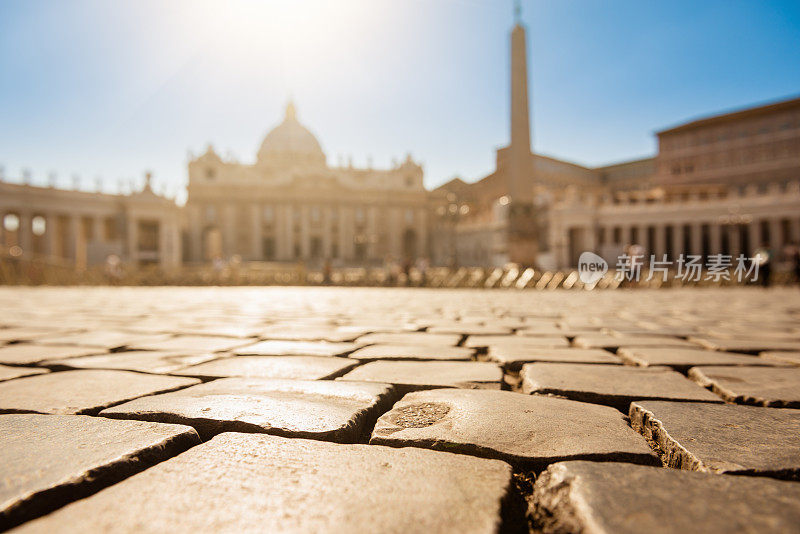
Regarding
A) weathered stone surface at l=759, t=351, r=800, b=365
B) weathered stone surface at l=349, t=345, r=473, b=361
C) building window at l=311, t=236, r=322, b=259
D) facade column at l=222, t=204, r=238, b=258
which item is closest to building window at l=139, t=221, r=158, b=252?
facade column at l=222, t=204, r=238, b=258

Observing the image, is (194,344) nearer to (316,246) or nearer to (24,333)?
(24,333)

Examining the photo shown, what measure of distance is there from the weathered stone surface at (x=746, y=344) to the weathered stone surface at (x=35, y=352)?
3.79 meters

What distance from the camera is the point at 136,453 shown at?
1.08 meters

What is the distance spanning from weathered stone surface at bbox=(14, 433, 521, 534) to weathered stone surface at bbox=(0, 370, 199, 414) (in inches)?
29.7

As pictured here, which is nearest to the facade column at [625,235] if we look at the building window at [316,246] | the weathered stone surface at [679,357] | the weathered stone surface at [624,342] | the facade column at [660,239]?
the facade column at [660,239]

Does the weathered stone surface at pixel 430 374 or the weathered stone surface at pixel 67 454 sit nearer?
the weathered stone surface at pixel 67 454

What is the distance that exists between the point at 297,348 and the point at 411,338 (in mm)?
836

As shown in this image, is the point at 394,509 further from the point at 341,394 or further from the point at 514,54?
the point at 514,54

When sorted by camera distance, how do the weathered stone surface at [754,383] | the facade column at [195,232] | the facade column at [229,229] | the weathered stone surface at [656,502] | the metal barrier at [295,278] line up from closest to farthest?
the weathered stone surface at [656,502] → the weathered stone surface at [754,383] → the metal barrier at [295,278] → the facade column at [195,232] → the facade column at [229,229]

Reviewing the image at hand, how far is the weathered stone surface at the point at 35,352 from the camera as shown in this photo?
8.36ft

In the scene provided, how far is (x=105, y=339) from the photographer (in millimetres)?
3463

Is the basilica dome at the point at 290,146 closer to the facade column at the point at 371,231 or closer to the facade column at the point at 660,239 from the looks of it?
the facade column at the point at 371,231

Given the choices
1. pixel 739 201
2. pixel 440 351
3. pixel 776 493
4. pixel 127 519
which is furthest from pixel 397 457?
pixel 739 201

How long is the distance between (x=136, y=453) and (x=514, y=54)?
58.4 feet
